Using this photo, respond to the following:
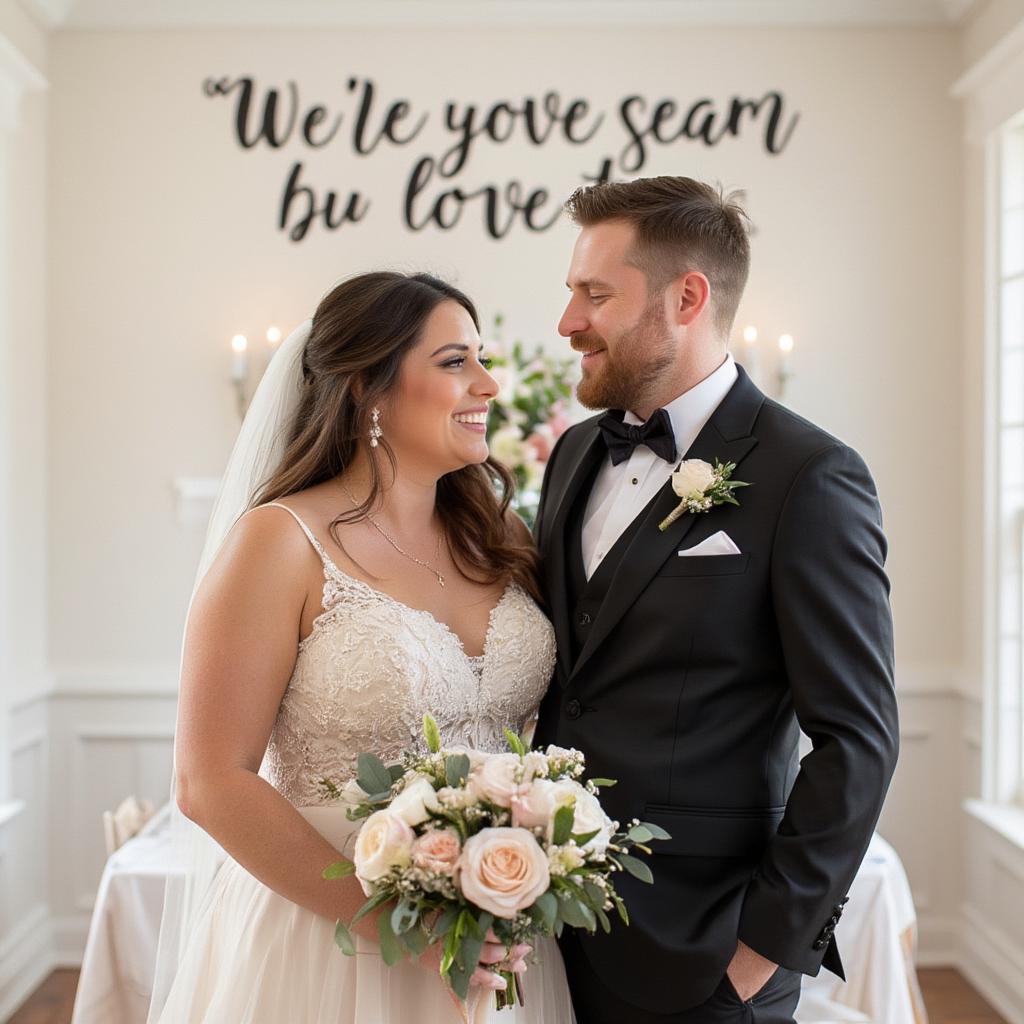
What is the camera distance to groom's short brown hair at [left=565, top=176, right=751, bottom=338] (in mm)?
2158

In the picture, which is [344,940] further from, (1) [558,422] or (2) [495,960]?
(1) [558,422]

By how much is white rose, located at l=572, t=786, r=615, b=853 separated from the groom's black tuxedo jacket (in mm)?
382

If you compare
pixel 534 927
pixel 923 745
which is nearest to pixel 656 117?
pixel 923 745

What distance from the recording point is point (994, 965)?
13.2ft

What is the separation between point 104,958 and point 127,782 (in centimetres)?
181

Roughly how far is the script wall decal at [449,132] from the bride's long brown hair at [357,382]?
2.36 meters

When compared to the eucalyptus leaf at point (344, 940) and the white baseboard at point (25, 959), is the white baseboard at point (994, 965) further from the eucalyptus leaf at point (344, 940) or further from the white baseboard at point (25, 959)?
the white baseboard at point (25, 959)

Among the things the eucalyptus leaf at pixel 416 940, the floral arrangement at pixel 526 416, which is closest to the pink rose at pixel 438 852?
the eucalyptus leaf at pixel 416 940

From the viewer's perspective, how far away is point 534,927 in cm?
151

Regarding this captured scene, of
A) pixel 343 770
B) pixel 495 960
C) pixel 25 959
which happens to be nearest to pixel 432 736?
pixel 495 960

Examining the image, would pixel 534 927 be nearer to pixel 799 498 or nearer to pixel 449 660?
pixel 449 660

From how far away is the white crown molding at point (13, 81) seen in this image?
12.9 feet

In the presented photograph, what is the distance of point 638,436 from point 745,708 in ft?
1.83

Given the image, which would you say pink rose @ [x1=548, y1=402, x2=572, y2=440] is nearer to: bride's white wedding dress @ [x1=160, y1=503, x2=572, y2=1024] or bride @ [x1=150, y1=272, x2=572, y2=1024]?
bride @ [x1=150, y1=272, x2=572, y2=1024]
